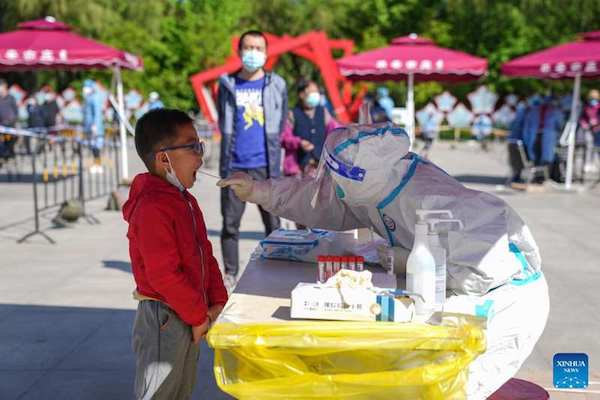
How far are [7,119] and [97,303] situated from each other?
41.7 feet

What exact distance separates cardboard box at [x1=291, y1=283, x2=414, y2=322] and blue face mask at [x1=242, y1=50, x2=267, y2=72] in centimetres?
388

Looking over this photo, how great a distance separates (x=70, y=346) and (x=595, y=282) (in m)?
4.40

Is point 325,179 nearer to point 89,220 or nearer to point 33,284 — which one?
point 33,284

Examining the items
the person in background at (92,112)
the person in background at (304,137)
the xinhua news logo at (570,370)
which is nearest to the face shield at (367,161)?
the xinhua news logo at (570,370)

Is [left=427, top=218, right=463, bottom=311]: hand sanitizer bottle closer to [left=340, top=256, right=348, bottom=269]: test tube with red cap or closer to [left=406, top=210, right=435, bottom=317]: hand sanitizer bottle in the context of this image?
[left=406, top=210, right=435, bottom=317]: hand sanitizer bottle

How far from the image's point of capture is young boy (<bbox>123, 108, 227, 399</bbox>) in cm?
282

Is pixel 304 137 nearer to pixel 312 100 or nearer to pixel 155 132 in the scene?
pixel 312 100

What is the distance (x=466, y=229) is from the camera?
2.69 metres

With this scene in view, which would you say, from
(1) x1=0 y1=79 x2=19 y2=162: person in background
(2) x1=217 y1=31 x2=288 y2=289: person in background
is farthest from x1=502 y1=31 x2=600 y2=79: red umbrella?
(1) x1=0 y1=79 x2=19 y2=162: person in background

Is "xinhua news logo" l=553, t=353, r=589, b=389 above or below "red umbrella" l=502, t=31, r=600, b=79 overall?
below

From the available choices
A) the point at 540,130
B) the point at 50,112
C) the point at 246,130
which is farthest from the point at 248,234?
the point at 50,112

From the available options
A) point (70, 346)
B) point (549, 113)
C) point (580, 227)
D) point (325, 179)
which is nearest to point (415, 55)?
point (549, 113)

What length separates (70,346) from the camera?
16.3 ft

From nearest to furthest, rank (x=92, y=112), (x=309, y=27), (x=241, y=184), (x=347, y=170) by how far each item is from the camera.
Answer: (x=347, y=170) → (x=241, y=184) → (x=92, y=112) → (x=309, y=27)
